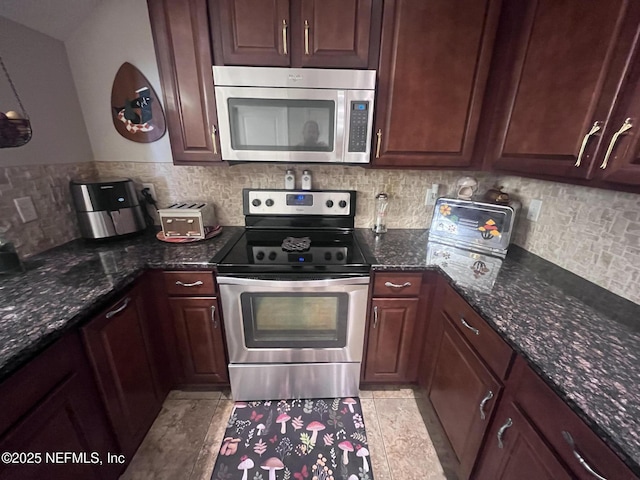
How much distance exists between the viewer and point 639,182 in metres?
0.76

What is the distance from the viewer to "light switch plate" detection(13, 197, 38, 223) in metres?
1.26

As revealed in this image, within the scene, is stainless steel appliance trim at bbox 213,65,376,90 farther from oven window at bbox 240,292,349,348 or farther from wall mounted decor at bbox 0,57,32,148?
oven window at bbox 240,292,349,348

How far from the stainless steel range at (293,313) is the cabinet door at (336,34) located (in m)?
0.75

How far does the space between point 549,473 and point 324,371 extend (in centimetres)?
103

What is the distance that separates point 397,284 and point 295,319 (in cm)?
58

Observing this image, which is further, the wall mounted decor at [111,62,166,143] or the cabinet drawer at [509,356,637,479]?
the wall mounted decor at [111,62,166,143]

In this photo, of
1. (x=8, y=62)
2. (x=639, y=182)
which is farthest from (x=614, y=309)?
(x=8, y=62)

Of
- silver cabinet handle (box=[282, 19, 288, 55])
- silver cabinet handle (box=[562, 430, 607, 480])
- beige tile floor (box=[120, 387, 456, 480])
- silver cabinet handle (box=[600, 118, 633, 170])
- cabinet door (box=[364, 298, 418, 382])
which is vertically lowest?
beige tile floor (box=[120, 387, 456, 480])

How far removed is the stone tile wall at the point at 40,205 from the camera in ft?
4.00

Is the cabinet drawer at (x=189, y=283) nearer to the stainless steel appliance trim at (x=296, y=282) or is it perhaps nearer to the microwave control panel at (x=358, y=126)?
the stainless steel appliance trim at (x=296, y=282)

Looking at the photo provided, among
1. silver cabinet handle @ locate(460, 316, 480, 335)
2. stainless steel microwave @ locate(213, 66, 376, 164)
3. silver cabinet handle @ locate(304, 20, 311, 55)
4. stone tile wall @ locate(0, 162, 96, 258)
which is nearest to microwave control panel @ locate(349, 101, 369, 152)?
stainless steel microwave @ locate(213, 66, 376, 164)

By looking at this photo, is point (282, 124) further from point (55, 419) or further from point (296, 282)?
point (55, 419)

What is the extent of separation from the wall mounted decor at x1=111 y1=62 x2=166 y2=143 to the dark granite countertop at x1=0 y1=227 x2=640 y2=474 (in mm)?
694

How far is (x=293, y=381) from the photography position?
1549 mm
